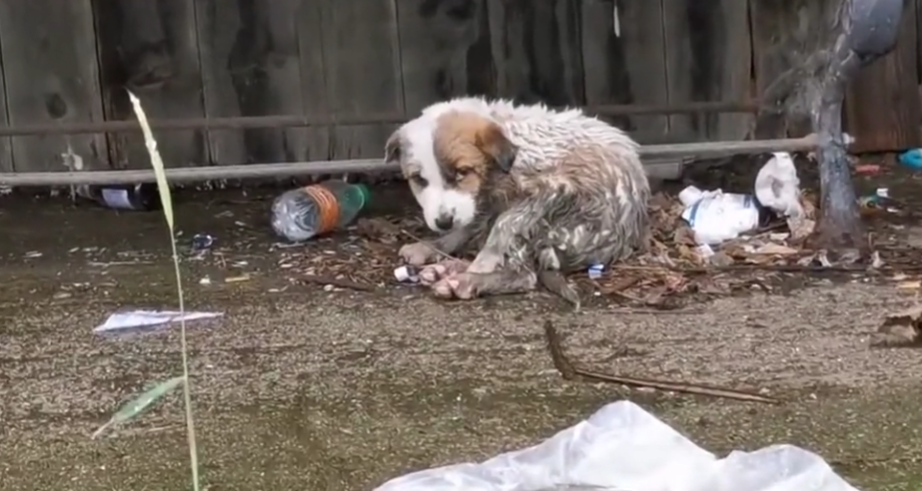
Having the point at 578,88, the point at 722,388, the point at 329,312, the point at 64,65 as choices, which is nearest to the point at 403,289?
the point at 329,312

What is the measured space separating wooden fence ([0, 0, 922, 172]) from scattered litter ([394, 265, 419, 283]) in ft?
4.15

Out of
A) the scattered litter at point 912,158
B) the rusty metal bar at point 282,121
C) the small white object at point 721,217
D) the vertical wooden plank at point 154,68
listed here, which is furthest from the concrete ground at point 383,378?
the scattered litter at point 912,158

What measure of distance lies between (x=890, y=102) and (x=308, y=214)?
2.23m

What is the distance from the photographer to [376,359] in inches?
103

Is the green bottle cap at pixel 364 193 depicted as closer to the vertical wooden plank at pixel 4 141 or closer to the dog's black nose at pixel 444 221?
the dog's black nose at pixel 444 221

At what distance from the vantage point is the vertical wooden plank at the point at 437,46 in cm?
454

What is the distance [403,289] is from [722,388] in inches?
42.3

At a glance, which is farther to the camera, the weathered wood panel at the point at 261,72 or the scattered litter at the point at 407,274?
the weathered wood panel at the point at 261,72

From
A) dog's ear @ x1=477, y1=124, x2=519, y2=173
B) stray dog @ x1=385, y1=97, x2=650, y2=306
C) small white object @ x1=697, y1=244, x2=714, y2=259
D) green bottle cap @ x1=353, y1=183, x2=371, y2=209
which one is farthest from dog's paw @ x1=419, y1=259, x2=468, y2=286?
green bottle cap @ x1=353, y1=183, x2=371, y2=209

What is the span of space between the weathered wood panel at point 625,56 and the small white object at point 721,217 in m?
0.98

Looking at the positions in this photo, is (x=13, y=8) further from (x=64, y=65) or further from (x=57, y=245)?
(x=57, y=245)

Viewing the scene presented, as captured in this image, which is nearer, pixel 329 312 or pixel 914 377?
pixel 914 377

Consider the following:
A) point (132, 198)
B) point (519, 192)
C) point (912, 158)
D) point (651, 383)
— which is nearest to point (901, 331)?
point (651, 383)

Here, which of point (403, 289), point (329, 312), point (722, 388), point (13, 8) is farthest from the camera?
point (13, 8)
